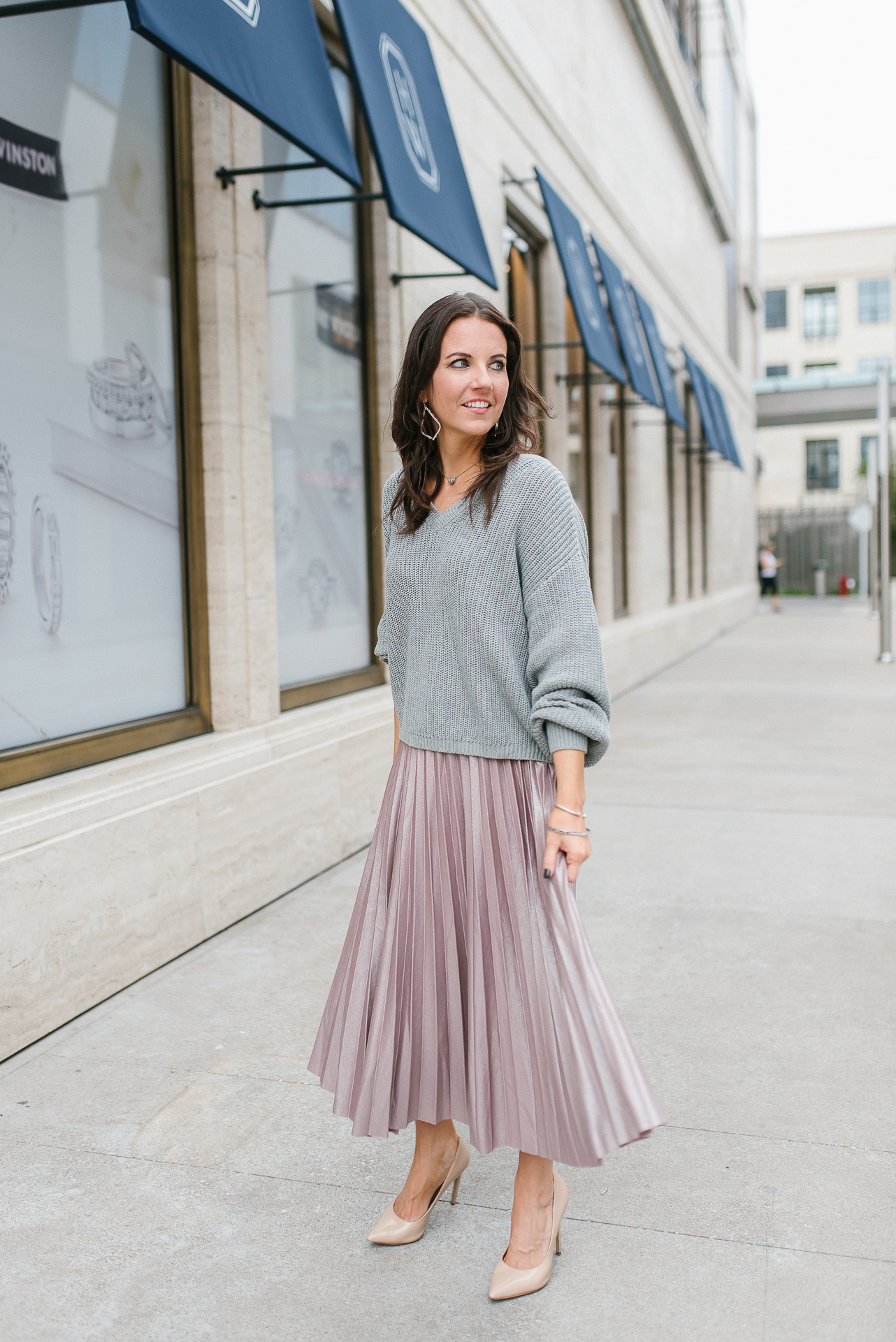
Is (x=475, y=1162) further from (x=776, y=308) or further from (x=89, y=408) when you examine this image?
(x=776, y=308)

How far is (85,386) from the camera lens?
4.39 metres

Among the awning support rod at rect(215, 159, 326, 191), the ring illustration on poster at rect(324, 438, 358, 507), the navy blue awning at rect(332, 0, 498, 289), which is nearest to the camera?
the awning support rod at rect(215, 159, 326, 191)

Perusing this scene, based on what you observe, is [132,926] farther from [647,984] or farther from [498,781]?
[498,781]

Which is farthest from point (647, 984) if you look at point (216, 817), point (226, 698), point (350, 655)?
point (350, 655)

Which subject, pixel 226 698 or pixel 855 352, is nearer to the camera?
pixel 226 698

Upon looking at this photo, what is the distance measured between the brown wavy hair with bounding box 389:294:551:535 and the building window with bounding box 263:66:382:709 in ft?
10.6

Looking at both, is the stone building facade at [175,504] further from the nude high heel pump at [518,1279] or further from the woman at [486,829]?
the nude high heel pump at [518,1279]

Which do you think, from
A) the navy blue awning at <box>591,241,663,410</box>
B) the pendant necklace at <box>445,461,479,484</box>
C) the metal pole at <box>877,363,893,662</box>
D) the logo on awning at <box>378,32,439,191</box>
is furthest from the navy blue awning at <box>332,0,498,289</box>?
the metal pole at <box>877,363,893,662</box>

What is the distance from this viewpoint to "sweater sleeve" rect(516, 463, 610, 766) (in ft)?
7.64

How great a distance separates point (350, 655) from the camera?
6668mm

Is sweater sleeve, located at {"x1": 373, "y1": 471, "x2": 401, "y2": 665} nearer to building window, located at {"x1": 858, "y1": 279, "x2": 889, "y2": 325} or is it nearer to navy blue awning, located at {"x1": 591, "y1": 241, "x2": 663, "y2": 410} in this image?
navy blue awning, located at {"x1": 591, "y1": 241, "x2": 663, "y2": 410}

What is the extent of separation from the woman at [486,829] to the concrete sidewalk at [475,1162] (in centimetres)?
18

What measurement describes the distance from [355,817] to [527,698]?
3647mm

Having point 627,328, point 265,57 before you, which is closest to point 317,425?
point 265,57
